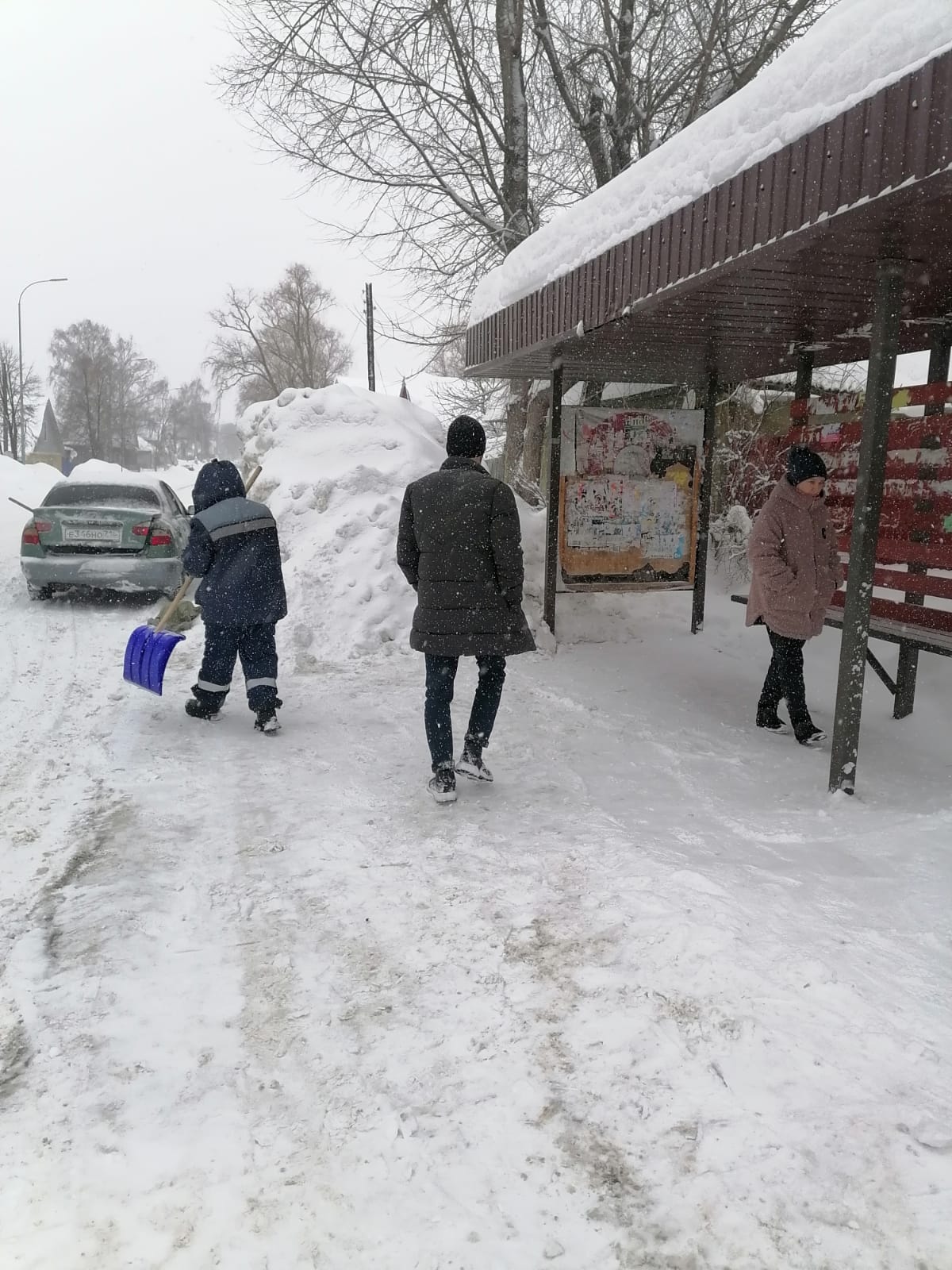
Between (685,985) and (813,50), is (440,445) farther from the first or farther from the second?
(685,985)

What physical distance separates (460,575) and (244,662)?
1.82 metres

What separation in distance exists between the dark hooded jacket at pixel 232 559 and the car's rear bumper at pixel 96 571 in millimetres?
3709

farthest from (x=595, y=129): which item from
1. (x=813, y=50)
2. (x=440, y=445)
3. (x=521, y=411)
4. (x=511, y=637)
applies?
(x=511, y=637)

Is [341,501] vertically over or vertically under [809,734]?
over

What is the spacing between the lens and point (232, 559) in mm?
4887

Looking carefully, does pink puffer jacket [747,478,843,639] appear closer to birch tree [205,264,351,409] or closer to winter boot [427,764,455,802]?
winter boot [427,764,455,802]

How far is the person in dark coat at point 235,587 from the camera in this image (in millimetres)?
4848

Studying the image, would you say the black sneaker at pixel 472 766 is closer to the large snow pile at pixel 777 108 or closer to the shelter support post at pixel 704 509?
the large snow pile at pixel 777 108

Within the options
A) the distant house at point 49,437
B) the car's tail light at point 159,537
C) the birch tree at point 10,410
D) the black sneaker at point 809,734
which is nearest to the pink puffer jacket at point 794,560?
the black sneaker at point 809,734

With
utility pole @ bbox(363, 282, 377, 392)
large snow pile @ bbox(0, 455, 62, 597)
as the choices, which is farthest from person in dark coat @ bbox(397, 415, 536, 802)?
utility pole @ bbox(363, 282, 377, 392)

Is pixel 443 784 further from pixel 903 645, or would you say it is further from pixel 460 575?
pixel 903 645

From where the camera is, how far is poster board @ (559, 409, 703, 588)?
7.10 metres

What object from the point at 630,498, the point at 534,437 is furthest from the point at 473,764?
the point at 534,437

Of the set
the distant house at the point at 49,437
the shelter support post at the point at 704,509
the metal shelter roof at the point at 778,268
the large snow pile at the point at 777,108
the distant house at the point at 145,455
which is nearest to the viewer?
the large snow pile at the point at 777,108
